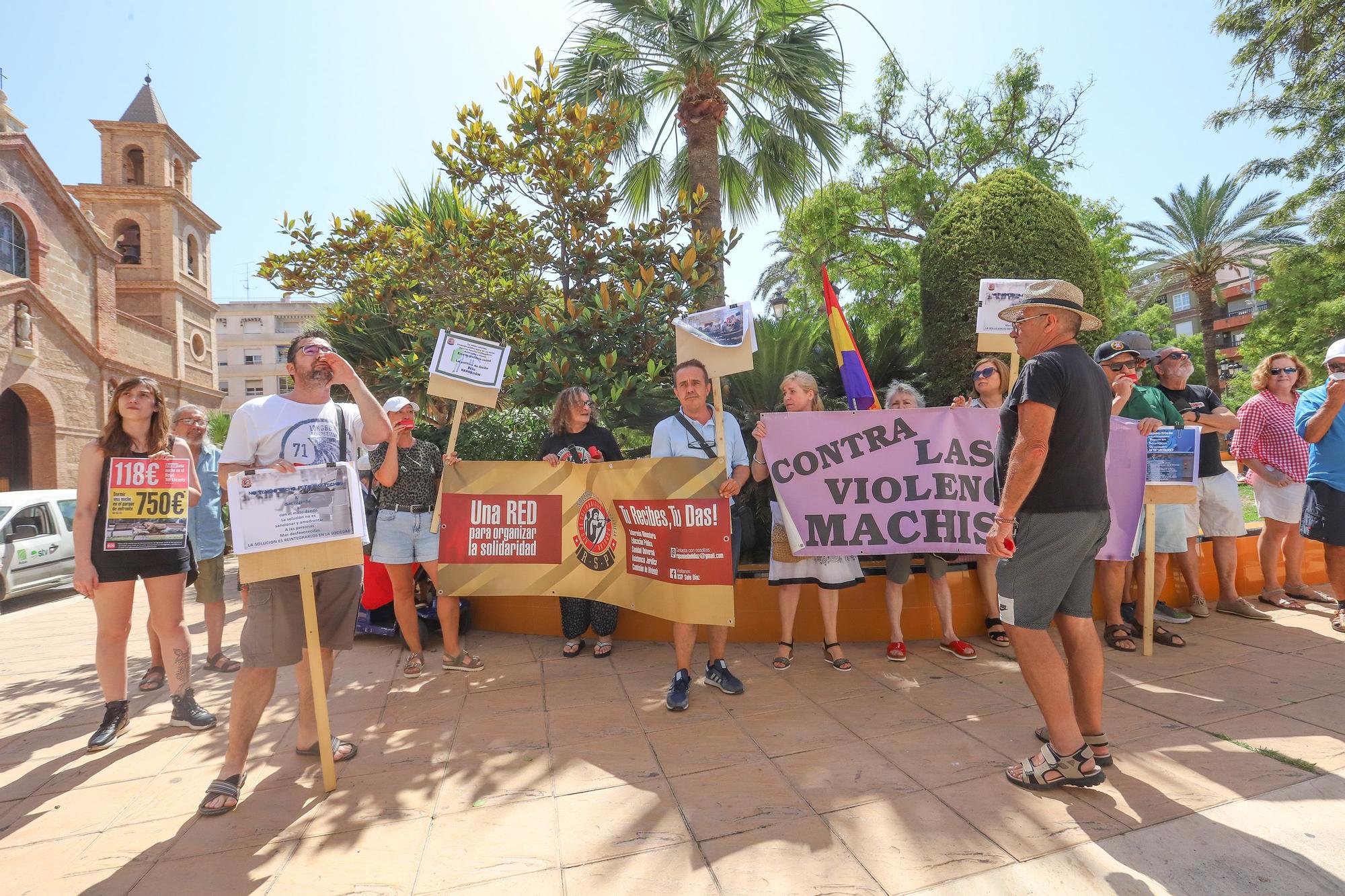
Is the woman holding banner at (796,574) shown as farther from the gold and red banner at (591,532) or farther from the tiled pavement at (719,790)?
the gold and red banner at (591,532)

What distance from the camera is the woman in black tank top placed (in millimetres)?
3748

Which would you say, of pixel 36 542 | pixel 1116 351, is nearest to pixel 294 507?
pixel 1116 351

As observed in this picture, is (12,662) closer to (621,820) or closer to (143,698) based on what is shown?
(143,698)

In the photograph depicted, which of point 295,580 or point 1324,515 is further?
point 1324,515

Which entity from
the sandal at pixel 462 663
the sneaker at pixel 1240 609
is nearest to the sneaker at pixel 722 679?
the sandal at pixel 462 663

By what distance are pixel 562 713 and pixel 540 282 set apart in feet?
14.4

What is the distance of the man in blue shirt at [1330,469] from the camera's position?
187 inches

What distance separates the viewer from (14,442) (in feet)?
75.9

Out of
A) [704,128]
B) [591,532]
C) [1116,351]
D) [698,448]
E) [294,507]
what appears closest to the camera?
[294,507]

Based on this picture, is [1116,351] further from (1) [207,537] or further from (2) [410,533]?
(1) [207,537]

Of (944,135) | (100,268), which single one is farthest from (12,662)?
(100,268)

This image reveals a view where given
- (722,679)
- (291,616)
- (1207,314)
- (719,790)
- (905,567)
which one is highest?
(1207,314)

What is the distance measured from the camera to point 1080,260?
22.1 feet

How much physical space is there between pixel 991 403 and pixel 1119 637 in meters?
1.74
